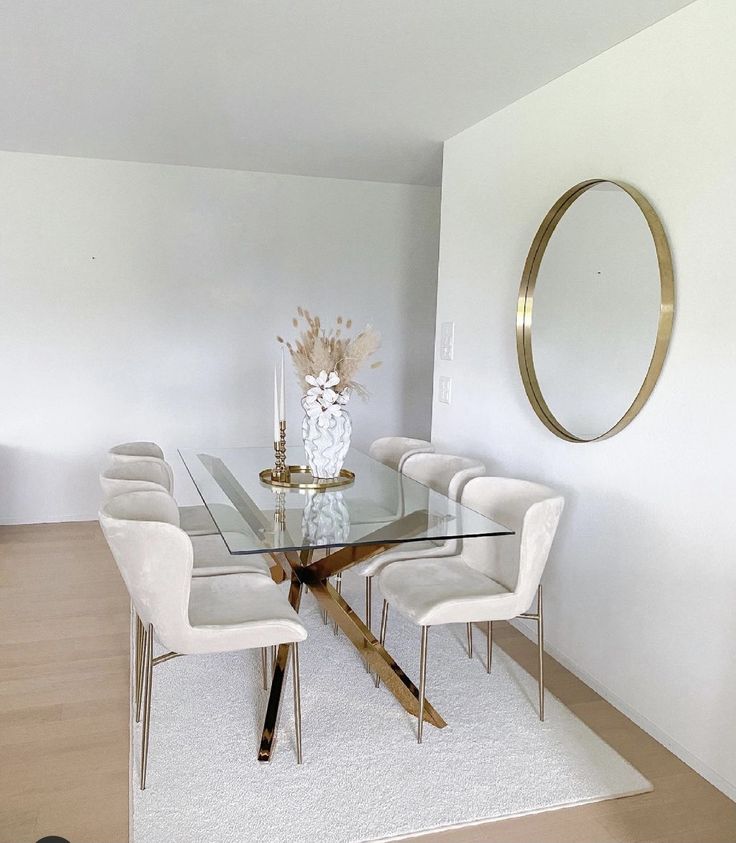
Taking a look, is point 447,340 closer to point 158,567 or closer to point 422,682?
point 422,682

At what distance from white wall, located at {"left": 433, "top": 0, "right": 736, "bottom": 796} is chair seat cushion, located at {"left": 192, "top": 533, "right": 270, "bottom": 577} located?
1286mm

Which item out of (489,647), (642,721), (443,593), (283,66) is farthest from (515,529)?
(283,66)

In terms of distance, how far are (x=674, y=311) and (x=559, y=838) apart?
1685 millimetres

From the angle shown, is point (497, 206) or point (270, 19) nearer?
point (270, 19)

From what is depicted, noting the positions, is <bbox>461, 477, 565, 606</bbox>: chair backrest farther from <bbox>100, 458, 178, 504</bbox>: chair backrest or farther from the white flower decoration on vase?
<bbox>100, 458, 178, 504</bbox>: chair backrest

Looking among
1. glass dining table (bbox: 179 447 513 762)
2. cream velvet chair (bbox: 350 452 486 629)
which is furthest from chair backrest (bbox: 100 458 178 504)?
cream velvet chair (bbox: 350 452 486 629)

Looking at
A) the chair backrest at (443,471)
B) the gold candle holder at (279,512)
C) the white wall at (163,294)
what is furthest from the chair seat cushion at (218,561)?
the white wall at (163,294)

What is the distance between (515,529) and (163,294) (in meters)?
3.39

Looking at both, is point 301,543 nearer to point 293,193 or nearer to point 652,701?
point 652,701

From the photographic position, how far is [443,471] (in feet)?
11.4

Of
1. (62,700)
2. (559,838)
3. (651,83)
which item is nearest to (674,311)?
(651,83)

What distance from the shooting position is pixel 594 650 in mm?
2979

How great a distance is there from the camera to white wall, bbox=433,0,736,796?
234 cm

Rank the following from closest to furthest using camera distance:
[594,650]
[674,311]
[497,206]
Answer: [674,311] → [594,650] → [497,206]
